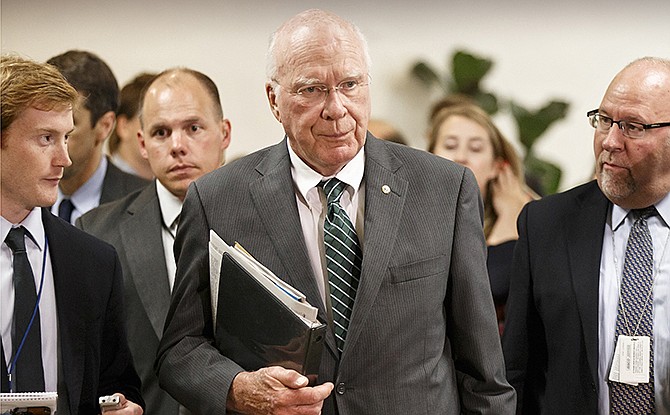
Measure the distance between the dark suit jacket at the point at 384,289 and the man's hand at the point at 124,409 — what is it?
0.34ft

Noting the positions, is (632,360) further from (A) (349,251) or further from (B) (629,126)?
(A) (349,251)

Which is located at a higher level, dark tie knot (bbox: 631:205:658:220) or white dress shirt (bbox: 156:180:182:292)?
dark tie knot (bbox: 631:205:658:220)

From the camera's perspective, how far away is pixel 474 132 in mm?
4715

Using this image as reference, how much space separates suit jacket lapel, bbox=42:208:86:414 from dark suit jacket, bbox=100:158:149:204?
123 centimetres

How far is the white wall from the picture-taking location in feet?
22.0

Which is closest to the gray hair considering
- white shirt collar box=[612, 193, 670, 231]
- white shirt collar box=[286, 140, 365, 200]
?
white shirt collar box=[286, 140, 365, 200]

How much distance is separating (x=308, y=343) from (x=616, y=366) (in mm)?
1028

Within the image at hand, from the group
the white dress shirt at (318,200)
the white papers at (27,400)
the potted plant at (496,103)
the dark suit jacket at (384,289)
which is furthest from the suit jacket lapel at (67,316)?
the potted plant at (496,103)

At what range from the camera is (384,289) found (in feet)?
8.00

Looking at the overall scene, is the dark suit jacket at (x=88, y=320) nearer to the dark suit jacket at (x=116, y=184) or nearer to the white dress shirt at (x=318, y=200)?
the white dress shirt at (x=318, y=200)

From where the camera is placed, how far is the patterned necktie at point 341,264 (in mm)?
2459

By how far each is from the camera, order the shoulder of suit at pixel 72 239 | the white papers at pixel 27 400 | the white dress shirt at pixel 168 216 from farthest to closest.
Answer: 1. the white dress shirt at pixel 168 216
2. the shoulder of suit at pixel 72 239
3. the white papers at pixel 27 400

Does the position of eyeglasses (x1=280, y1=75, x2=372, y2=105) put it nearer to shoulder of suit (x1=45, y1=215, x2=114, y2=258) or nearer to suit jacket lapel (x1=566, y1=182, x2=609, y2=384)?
shoulder of suit (x1=45, y1=215, x2=114, y2=258)

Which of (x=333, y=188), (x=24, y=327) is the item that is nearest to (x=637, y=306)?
(x=333, y=188)
